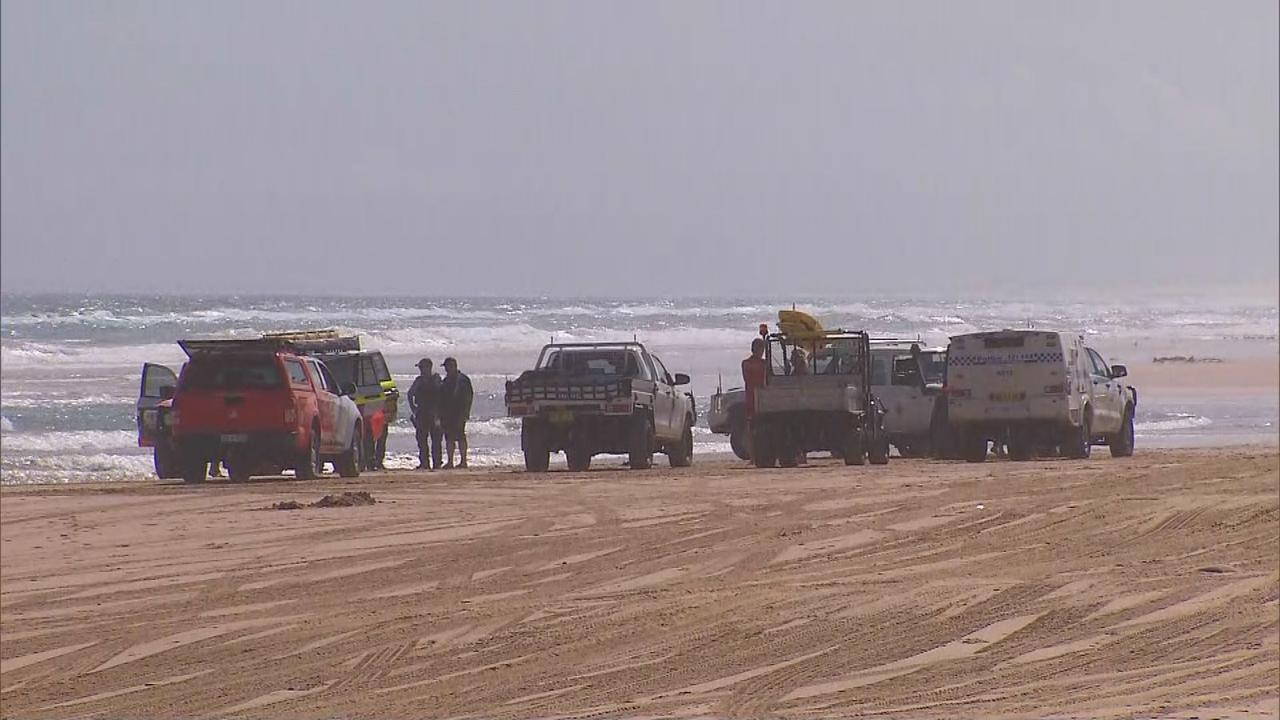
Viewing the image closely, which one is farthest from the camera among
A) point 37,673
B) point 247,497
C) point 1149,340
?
point 1149,340

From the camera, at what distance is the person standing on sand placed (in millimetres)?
23297

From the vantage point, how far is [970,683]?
11.0m

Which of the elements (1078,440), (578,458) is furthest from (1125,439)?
(578,458)

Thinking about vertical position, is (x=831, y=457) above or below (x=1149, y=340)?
below

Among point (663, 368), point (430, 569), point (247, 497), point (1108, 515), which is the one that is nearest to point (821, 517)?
point (1108, 515)

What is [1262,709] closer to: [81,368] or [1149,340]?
[1149,340]

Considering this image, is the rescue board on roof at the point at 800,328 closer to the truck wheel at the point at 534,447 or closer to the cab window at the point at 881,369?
the cab window at the point at 881,369

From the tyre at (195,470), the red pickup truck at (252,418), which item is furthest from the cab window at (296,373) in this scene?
the tyre at (195,470)

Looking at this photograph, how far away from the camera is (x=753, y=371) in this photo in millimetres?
23734

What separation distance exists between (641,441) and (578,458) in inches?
34.4

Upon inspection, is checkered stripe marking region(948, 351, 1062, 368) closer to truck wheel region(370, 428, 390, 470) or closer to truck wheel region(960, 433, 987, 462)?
truck wheel region(960, 433, 987, 462)

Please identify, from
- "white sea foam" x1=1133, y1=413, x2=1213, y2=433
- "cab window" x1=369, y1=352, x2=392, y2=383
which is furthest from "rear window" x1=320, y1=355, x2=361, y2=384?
"white sea foam" x1=1133, y1=413, x2=1213, y2=433

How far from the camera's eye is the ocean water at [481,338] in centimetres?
1564

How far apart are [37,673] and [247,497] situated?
8757 mm
